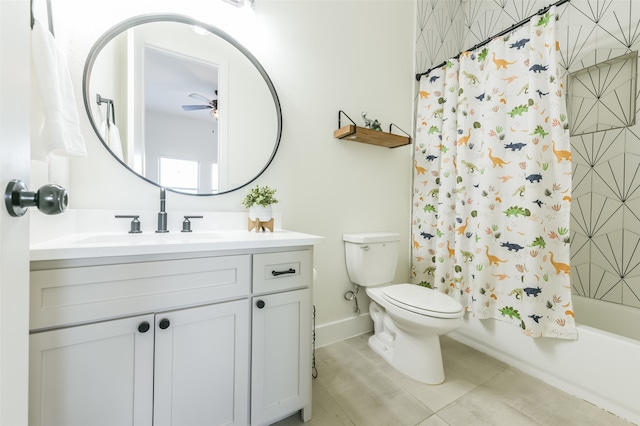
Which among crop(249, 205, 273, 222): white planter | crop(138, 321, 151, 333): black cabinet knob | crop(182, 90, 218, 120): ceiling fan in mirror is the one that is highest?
crop(182, 90, 218, 120): ceiling fan in mirror

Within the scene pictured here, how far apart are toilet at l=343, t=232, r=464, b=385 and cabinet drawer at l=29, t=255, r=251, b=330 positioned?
921 millimetres

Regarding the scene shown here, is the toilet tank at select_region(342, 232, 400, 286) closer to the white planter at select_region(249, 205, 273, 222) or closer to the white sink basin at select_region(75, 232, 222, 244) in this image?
the white planter at select_region(249, 205, 273, 222)

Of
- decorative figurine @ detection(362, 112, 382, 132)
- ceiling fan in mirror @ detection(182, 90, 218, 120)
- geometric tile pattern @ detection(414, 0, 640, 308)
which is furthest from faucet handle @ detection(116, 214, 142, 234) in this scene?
geometric tile pattern @ detection(414, 0, 640, 308)

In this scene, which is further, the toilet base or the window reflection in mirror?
the toilet base

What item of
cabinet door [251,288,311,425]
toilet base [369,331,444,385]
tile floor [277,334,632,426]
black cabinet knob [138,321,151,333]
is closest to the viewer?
black cabinet knob [138,321,151,333]

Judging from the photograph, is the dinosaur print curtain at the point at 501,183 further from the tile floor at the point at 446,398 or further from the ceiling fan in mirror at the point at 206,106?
the ceiling fan in mirror at the point at 206,106

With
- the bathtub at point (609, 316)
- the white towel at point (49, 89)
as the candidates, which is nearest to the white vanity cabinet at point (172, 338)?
the white towel at point (49, 89)

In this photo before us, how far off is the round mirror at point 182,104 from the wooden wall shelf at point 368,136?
0.43m

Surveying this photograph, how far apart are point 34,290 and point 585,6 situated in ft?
11.0

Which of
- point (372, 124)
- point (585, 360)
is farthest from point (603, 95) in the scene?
point (585, 360)

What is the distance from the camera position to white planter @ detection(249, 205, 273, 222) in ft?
4.50

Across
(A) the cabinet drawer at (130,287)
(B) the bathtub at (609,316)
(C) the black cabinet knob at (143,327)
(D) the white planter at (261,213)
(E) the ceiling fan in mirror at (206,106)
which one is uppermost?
(E) the ceiling fan in mirror at (206,106)

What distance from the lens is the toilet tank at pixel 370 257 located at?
177cm

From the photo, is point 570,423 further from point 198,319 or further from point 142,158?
point 142,158
